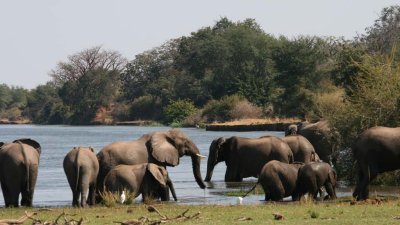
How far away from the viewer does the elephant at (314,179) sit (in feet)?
85.9

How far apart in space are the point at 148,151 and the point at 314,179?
5570mm

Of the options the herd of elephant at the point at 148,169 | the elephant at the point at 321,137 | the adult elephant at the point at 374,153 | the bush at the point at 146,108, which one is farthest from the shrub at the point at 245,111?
the adult elephant at the point at 374,153

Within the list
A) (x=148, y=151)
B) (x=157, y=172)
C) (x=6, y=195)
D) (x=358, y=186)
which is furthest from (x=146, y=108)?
(x=358, y=186)

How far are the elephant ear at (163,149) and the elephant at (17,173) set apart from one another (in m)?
4.09

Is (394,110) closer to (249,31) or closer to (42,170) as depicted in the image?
(42,170)

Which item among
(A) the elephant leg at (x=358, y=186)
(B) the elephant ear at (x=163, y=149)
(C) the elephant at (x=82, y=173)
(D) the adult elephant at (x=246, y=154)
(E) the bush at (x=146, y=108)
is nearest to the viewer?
(A) the elephant leg at (x=358, y=186)

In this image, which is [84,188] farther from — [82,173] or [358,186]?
[358,186]

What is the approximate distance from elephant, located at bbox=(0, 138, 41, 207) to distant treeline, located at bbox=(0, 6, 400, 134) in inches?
405

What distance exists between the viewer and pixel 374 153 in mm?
25344

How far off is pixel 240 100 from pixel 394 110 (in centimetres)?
7905

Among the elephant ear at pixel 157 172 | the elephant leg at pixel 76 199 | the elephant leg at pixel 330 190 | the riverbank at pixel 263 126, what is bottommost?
the elephant leg at pixel 76 199

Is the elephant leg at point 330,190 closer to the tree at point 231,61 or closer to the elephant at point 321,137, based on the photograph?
the elephant at point 321,137

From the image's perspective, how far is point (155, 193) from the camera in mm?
27172

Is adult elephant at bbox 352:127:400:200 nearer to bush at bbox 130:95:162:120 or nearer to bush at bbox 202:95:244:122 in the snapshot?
bush at bbox 202:95:244:122
